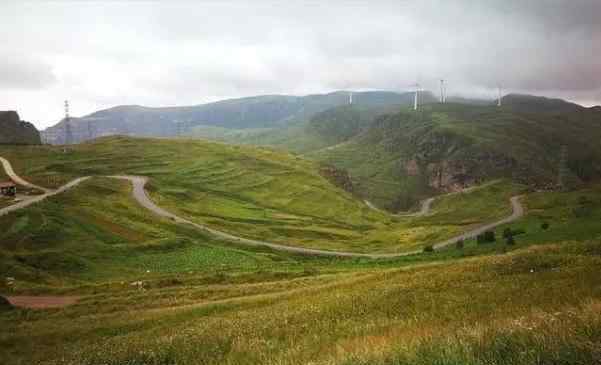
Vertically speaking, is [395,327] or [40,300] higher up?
[395,327]

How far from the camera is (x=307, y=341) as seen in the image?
45.1 feet

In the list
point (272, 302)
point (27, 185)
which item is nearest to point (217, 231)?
point (27, 185)

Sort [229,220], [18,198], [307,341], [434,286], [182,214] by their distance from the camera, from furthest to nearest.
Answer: [229,220] → [182,214] → [18,198] → [434,286] → [307,341]

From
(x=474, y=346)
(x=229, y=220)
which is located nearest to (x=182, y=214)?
(x=229, y=220)

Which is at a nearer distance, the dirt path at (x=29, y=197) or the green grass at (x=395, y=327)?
the green grass at (x=395, y=327)

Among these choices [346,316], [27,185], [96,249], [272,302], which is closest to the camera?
[346,316]

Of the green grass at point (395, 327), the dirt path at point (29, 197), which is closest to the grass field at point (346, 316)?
the green grass at point (395, 327)

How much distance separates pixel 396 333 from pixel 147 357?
309 inches

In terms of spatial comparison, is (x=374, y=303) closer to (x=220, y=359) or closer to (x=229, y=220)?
(x=220, y=359)

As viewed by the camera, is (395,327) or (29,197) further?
(29,197)

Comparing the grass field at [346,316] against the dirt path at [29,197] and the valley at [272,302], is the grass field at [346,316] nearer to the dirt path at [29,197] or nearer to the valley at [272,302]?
the valley at [272,302]

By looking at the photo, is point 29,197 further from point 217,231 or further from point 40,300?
point 40,300

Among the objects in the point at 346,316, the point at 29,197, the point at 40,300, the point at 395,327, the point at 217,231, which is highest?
the point at 395,327

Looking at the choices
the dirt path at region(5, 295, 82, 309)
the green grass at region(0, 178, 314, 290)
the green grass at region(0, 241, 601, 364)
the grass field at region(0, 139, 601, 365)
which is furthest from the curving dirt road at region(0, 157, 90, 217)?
the green grass at region(0, 241, 601, 364)
